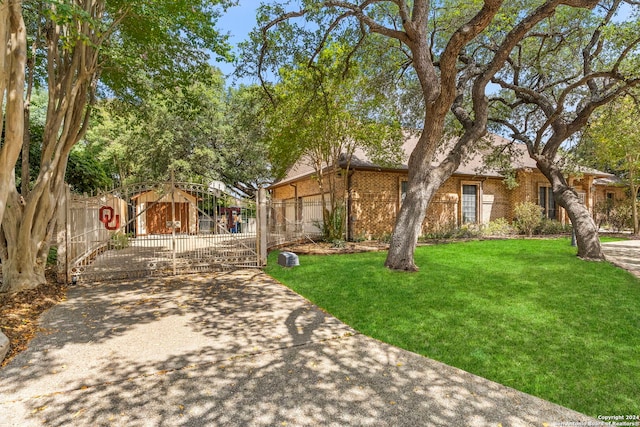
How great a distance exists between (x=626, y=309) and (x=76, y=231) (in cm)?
1147

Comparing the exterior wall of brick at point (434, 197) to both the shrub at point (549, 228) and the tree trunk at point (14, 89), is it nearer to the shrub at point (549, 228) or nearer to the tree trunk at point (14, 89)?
the shrub at point (549, 228)

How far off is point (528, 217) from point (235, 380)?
57.3 feet

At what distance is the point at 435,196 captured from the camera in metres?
16.9

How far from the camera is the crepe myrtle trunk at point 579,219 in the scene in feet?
30.6

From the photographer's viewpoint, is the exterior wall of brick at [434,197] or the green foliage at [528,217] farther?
the green foliage at [528,217]

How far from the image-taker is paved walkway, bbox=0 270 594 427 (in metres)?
2.79

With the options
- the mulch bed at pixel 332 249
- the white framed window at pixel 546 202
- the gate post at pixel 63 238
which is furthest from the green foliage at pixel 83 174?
the white framed window at pixel 546 202

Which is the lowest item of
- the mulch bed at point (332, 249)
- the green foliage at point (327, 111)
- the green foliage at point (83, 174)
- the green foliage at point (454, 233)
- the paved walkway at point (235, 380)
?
the paved walkway at point (235, 380)

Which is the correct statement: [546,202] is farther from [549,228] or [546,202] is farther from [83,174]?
[83,174]

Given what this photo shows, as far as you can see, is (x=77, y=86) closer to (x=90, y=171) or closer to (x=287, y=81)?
(x=287, y=81)

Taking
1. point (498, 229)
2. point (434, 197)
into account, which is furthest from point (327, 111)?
point (498, 229)

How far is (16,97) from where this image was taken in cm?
515

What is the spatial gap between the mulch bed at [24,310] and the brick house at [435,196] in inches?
326

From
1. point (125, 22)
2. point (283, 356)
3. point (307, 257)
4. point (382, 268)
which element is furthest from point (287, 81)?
point (283, 356)
